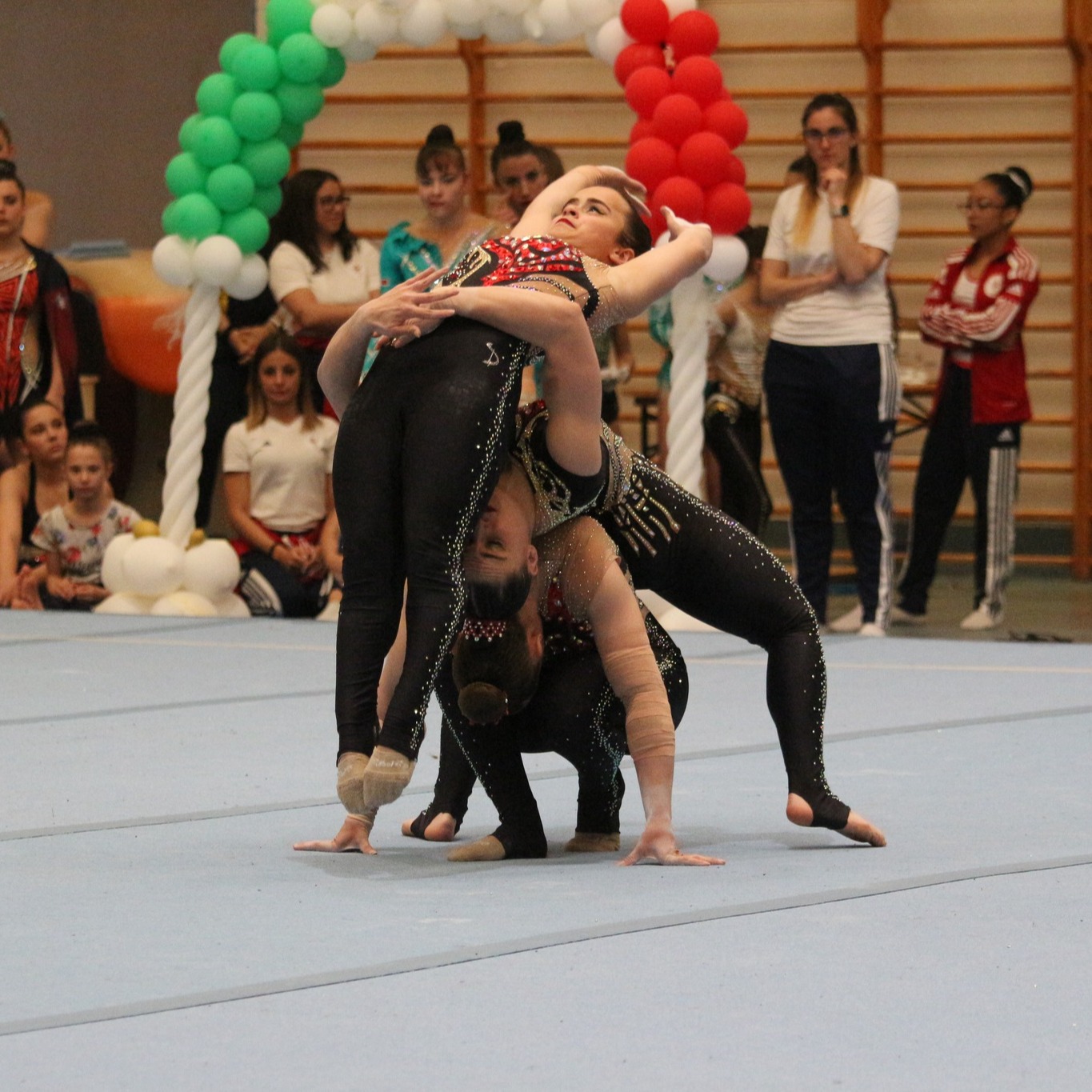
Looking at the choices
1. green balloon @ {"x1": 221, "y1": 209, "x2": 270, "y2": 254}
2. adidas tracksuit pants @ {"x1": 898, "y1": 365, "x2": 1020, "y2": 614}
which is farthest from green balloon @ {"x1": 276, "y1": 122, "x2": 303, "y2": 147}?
adidas tracksuit pants @ {"x1": 898, "y1": 365, "x2": 1020, "y2": 614}

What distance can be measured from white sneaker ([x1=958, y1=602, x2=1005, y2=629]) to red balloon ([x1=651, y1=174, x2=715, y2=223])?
145cm

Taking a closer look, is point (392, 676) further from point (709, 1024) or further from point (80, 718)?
point (80, 718)

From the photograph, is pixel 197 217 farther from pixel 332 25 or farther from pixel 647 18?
pixel 647 18

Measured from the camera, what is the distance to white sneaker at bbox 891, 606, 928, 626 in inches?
224

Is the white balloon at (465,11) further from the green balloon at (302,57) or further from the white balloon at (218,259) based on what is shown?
the white balloon at (218,259)

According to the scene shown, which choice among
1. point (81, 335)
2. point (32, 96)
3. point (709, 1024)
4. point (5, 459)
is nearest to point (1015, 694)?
point (709, 1024)

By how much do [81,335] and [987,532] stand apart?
350 cm

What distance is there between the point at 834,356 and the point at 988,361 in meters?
0.70

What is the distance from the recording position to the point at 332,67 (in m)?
5.43

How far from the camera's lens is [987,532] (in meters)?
5.36

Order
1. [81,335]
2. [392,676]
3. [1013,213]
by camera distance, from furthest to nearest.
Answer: [81,335] → [1013,213] → [392,676]

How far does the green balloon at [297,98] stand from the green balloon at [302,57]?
0.10 ft

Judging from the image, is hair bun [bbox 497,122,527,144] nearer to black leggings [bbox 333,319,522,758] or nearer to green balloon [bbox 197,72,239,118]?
green balloon [bbox 197,72,239,118]

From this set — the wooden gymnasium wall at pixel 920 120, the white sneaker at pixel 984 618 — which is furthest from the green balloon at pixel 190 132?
the wooden gymnasium wall at pixel 920 120
